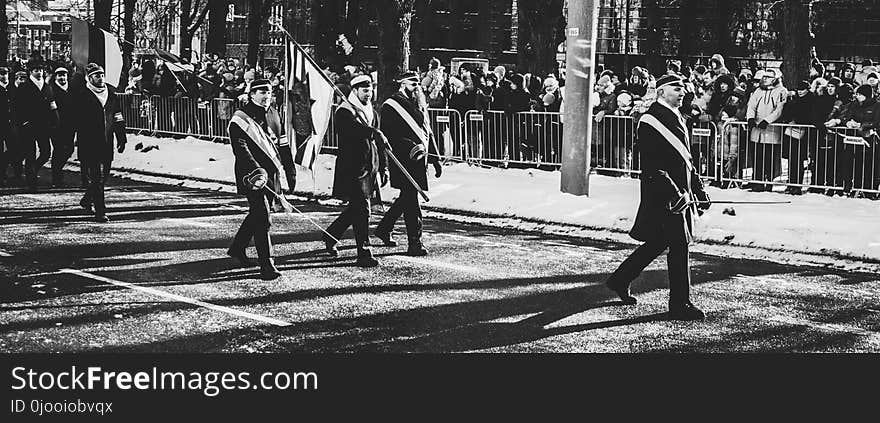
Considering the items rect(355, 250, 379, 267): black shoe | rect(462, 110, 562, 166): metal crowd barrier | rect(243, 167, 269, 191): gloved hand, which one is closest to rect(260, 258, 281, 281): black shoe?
rect(243, 167, 269, 191): gloved hand

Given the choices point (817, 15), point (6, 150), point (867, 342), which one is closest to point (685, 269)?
point (867, 342)

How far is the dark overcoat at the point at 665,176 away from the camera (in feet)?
31.3

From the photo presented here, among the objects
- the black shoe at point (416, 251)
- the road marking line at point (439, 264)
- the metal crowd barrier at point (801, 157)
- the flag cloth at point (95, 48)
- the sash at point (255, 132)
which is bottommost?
the road marking line at point (439, 264)

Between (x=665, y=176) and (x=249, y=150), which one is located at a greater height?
(x=249, y=150)

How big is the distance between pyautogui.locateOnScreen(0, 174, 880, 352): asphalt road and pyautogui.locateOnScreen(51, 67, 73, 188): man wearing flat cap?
270 centimetres

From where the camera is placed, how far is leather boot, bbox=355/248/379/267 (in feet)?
39.0

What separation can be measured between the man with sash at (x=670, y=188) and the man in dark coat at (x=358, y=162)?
9.88ft

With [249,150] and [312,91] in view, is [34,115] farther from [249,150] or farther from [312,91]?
[249,150]

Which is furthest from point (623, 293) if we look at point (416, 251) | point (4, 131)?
point (4, 131)

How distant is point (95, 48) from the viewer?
18.0 metres

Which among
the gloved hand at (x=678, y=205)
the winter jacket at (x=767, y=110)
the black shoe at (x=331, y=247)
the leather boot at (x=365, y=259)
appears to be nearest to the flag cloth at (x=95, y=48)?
Result: the black shoe at (x=331, y=247)

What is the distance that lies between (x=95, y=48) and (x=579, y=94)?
6568 millimetres

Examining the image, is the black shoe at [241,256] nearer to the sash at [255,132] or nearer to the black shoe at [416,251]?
the sash at [255,132]

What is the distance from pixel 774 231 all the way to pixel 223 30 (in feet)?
96.3
